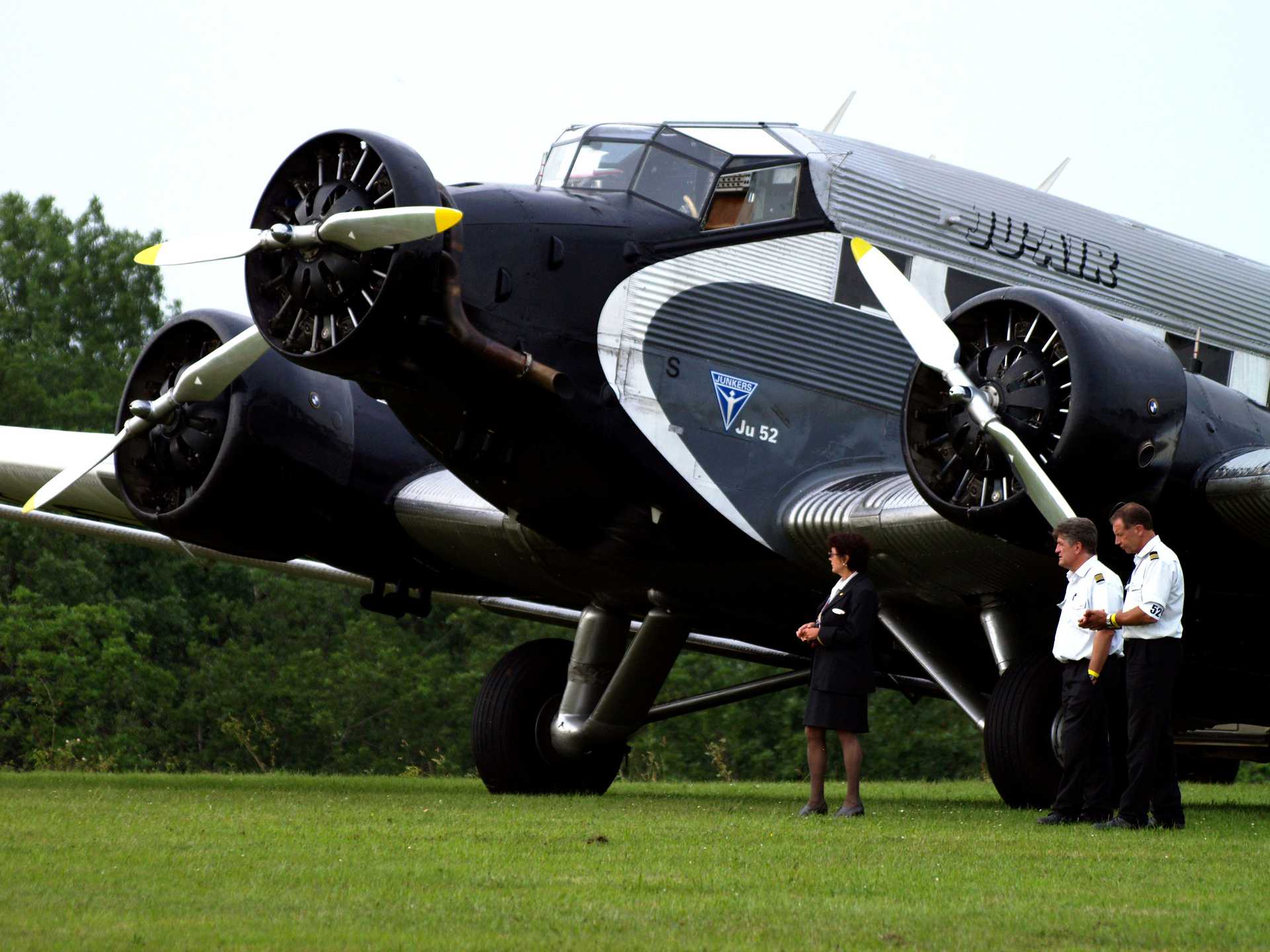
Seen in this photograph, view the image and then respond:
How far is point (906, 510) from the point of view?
1027cm

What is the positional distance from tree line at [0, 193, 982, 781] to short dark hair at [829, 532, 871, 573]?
20893 mm

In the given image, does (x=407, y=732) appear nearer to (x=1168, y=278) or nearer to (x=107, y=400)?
(x=107, y=400)

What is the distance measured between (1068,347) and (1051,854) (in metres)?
3.03

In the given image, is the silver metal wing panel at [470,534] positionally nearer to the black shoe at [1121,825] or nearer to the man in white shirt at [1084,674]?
the man in white shirt at [1084,674]

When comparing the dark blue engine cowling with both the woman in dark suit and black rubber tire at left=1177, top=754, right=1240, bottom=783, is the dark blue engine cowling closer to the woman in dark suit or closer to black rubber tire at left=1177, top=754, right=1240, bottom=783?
the woman in dark suit

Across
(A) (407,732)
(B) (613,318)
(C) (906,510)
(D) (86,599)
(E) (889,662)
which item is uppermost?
(B) (613,318)

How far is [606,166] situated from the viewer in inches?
431

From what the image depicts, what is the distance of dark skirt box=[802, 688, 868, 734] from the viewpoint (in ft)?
29.9

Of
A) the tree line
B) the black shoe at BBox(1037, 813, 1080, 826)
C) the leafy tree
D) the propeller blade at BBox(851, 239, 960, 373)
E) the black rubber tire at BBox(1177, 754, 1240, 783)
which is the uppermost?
the propeller blade at BBox(851, 239, 960, 373)

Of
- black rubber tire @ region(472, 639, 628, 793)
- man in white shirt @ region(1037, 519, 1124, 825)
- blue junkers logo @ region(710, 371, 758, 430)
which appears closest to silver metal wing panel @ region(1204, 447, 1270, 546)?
man in white shirt @ region(1037, 519, 1124, 825)

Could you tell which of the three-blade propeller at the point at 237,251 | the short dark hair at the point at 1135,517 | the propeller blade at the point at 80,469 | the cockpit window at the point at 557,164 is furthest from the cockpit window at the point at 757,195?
the propeller blade at the point at 80,469

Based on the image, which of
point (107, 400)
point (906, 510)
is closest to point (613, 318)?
point (906, 510)

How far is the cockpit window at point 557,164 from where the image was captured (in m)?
11.1

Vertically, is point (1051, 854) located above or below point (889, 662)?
above
